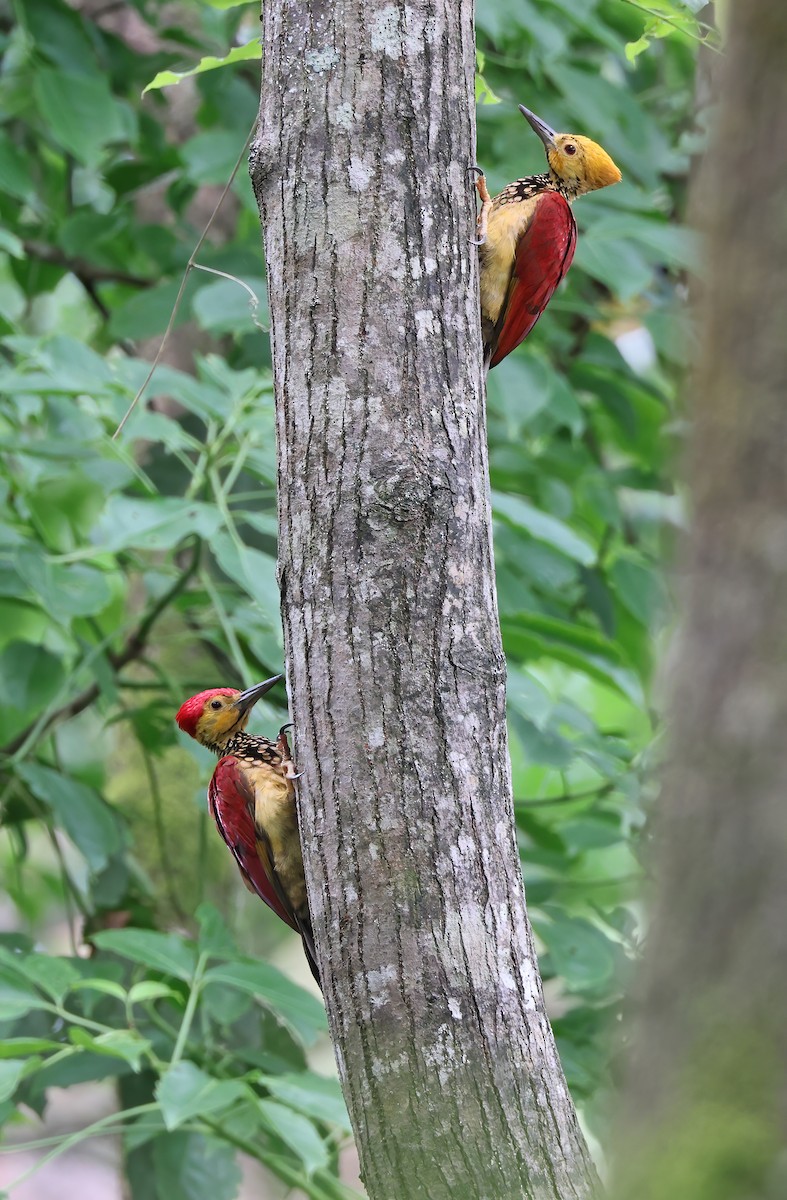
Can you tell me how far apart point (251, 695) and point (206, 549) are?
925 mm

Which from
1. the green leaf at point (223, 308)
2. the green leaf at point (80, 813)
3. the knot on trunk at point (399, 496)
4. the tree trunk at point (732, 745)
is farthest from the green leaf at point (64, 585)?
the tree trunk at point (732, 745)

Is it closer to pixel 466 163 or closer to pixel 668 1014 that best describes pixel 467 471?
pixel 466 163

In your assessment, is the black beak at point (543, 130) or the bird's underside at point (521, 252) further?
the black beak at point (543, 130)

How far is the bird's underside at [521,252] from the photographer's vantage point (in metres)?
2.80

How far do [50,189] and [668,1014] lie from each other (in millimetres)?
5015

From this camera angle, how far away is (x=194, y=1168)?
127 inches

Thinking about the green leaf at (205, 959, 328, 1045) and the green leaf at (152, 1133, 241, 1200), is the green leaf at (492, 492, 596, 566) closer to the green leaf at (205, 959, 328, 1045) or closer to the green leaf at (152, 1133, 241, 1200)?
the green leaf at (205, 959, 328, 1045)

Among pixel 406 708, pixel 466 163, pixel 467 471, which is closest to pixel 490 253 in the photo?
pixel 466 163

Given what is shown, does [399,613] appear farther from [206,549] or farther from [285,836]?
[206,549]

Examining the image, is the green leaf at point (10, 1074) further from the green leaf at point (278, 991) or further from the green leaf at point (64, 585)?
the green leaf at point (64, 585)

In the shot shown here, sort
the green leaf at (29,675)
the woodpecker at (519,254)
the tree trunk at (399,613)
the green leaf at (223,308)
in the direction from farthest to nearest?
the green leaf at (29,675) < the green leaf at (223,308) < the woodpecker at (519,254) < the tree trunk at (399,613)

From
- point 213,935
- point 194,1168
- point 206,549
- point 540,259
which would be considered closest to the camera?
point 540,259

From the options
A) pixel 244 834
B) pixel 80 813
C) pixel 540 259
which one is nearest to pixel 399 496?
pixel 244 834

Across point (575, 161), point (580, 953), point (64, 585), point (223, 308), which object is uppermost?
point (575, 161)
